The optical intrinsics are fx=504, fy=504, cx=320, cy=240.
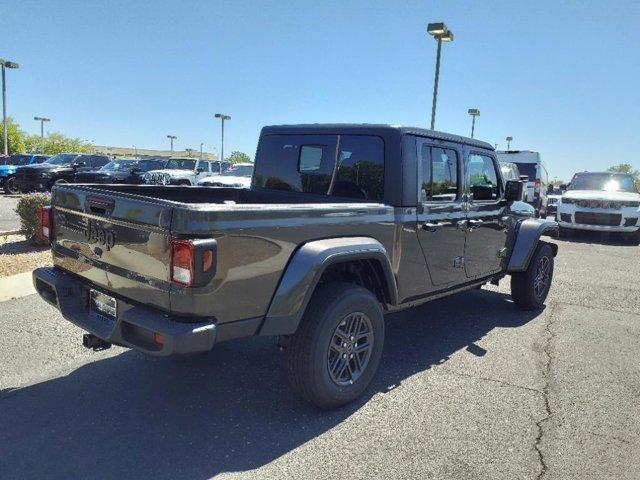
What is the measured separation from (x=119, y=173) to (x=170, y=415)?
59.7 ft

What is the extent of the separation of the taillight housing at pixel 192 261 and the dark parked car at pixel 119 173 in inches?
668

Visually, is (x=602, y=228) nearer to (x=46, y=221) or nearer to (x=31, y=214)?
(x=31, y=214)

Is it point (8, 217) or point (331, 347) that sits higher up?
point (331, 347)

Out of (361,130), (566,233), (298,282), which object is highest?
(361,130)

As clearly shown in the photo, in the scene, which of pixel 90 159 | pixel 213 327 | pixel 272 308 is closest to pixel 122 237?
pixel 213 327

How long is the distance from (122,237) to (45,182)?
62.5 feet

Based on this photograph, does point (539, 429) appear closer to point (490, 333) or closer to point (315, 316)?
point (315, 316)

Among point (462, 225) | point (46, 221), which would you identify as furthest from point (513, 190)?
point (46, 221)

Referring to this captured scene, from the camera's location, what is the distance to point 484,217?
16.1 feet

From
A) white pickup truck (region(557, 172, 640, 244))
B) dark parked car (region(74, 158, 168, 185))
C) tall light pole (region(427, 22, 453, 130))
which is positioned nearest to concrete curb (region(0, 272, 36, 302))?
tall light pole (region(427, 22, 453, 130))

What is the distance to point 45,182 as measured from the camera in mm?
19312

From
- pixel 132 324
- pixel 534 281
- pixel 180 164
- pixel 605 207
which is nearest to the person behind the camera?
pixel 132 324

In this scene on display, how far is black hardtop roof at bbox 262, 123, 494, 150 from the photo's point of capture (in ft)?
12.8

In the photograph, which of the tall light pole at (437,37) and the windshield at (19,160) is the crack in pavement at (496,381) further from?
the windshield at (19,160)
